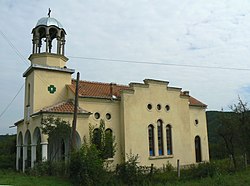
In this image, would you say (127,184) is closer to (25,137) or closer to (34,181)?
(34,181)

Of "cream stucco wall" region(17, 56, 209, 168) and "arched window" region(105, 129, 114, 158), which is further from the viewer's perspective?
"cream stucco wall" region(17, 56, 209, 168)

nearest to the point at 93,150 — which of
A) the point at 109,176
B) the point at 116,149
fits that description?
the point at 109,176

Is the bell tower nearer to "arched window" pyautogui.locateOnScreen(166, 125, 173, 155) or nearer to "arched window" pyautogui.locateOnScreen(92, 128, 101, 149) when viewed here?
"arched window" pyautogui.locateOnScreen(92, 128, 101, 149)

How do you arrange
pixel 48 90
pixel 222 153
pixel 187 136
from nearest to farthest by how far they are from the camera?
pixel 48 90, pixel 187 136, pixel 222 153

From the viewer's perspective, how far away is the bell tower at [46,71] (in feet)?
82.2

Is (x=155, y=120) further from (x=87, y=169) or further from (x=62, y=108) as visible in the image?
(x=87, y=169)

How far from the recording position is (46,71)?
→ 25.5m

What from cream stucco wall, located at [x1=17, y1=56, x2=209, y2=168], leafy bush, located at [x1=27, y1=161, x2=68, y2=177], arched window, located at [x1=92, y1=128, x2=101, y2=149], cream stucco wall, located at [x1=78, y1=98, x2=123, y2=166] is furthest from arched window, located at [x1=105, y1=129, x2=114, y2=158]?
leafy bush, located at [x1=27, y1=161, x2=68, y2=177]

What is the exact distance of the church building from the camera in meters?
24.2

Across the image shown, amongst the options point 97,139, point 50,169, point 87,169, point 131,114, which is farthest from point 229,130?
point 50,169

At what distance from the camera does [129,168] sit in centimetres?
1769

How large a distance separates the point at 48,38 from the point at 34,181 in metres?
13.4

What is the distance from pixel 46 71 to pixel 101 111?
586 centimetres

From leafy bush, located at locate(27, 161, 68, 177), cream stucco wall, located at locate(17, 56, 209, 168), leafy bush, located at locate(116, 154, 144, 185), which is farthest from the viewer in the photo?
cream stucco wall, located at locate(17, 56, 209, 168)
